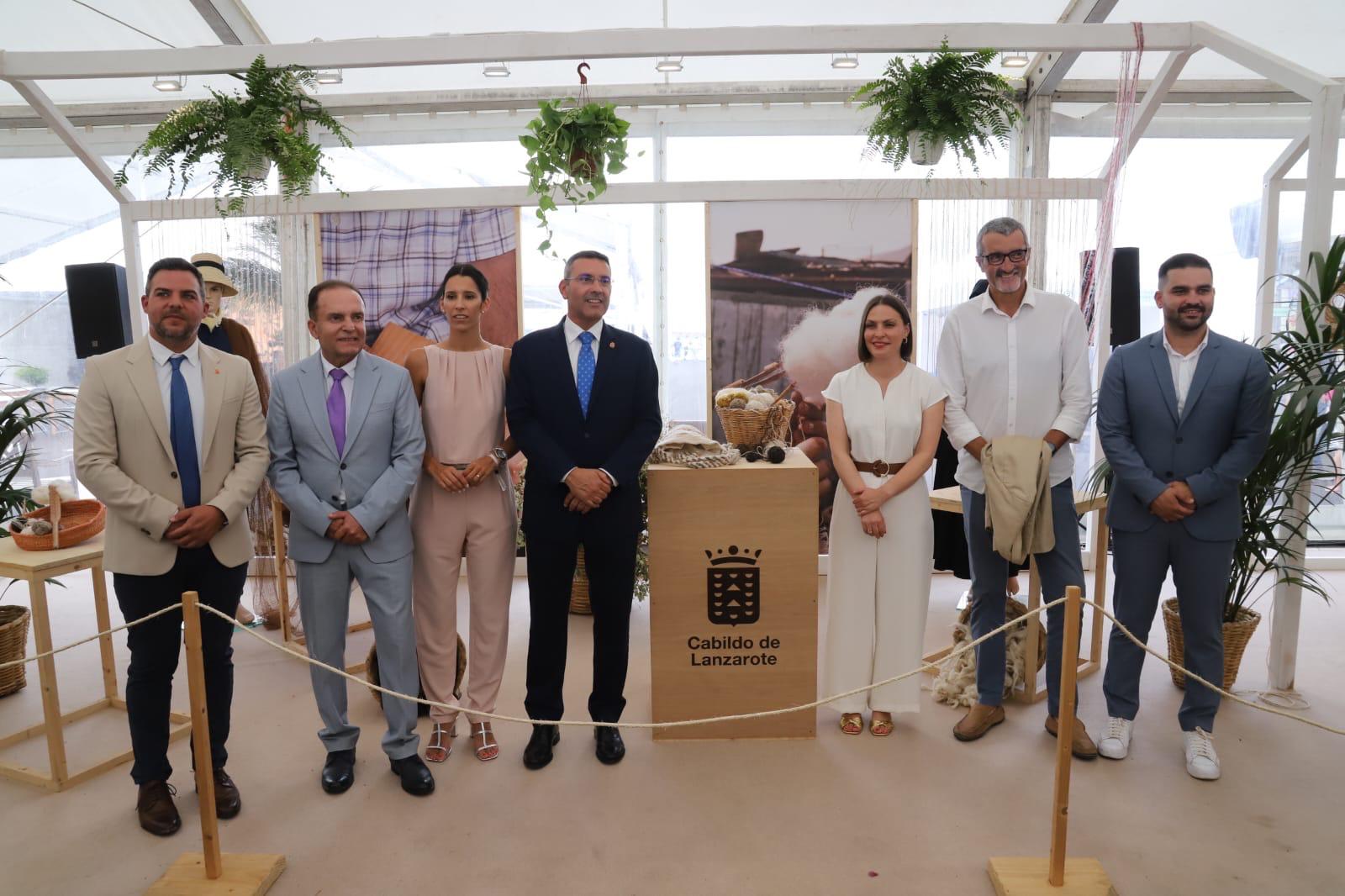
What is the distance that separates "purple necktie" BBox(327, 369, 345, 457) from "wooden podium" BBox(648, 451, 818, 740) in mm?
1162

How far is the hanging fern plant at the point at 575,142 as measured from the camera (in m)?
3.64

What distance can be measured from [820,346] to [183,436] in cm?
425

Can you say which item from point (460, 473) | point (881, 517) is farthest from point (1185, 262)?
point (460, 473)

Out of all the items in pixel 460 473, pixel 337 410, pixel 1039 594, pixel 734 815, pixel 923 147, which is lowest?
pixel 734 815

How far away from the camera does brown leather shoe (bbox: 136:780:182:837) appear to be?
2857mm

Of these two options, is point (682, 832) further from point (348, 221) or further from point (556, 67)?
point (556, 67)

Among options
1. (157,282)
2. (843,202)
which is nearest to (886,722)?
(157,282)

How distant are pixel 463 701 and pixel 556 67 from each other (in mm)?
5493

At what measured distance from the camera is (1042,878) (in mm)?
2500

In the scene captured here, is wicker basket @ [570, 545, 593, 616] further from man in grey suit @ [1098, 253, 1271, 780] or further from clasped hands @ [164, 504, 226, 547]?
man in grey suit @ [1098, 253, 1271, 780]

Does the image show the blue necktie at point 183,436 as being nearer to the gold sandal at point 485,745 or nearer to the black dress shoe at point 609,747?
the gold sandal at point 485,745

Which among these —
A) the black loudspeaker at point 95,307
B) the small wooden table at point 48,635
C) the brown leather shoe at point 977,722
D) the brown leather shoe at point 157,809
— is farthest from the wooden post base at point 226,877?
the black loudspeaker at point 95,307

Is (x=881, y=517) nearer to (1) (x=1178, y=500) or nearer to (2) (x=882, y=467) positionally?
(2) (x=882, y=467)

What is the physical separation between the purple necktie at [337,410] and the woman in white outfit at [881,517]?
183cm
